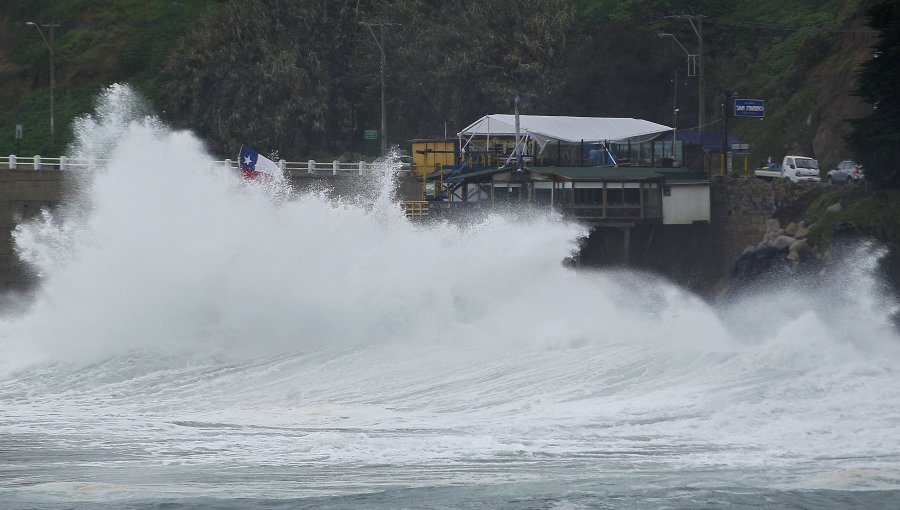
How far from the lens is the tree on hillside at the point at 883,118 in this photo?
3903cm

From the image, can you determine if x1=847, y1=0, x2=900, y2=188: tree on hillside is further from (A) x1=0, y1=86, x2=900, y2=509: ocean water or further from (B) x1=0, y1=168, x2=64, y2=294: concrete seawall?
(B) x1=0, y1=168, x2=64, y2=294: concrete seawall

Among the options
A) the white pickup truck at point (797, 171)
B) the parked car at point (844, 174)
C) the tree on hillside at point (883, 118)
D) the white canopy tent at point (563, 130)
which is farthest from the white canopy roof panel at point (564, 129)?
the tree on hillside at point (883, 118)

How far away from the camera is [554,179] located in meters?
42.6

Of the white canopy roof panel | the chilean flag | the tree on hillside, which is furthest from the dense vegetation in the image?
the tree on hillside

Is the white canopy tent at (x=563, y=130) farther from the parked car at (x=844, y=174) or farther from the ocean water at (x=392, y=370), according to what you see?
the ocean water at (x=392, y=370)

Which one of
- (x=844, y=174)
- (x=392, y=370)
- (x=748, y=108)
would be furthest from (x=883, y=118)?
(x=392, y=370)

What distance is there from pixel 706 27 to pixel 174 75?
2784cm

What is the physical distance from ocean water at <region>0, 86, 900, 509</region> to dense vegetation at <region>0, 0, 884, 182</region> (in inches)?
1127

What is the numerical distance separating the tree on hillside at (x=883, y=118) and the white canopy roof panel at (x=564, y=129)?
28.9 feet

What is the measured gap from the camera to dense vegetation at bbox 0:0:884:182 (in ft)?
211

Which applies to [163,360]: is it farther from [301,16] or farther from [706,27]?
[706,27]

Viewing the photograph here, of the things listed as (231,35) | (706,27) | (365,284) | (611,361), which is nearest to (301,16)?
(231,35)

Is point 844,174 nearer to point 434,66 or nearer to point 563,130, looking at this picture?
point 563,130

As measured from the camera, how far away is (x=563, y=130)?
154 ft
